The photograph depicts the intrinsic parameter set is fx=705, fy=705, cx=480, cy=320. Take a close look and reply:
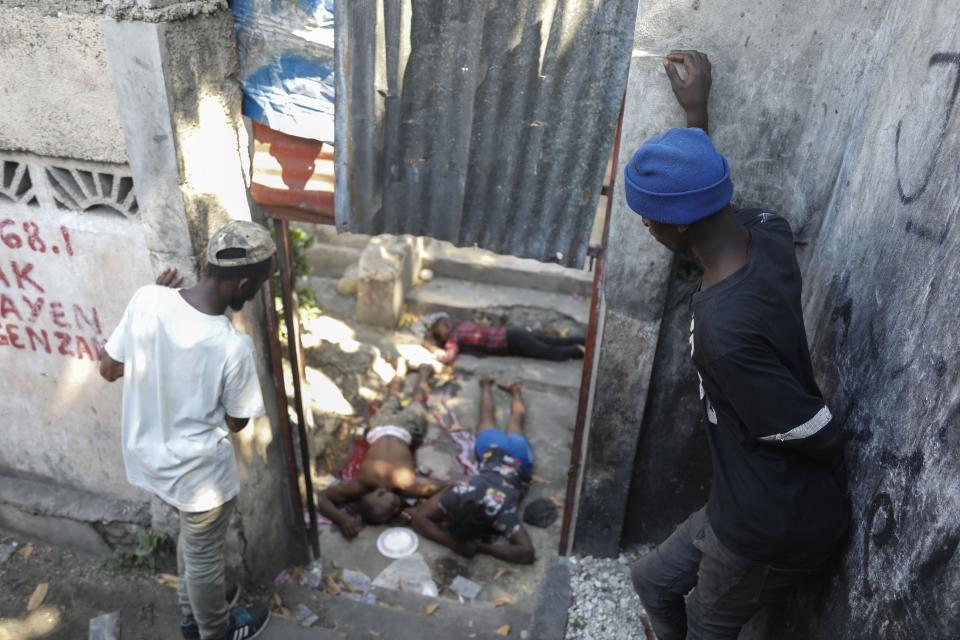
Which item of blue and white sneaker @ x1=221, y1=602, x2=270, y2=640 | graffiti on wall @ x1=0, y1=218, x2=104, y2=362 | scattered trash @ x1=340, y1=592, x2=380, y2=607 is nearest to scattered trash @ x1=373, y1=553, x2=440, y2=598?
scattered trash @ x1=340, y1=592, x2=380, y2=607

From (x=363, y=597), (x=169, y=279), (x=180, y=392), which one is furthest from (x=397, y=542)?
(x=169, y=279)

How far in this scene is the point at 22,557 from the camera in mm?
4344

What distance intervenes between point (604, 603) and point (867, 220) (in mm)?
2417

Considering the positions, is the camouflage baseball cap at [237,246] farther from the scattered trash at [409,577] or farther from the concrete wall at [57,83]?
the scattered trash at [409,577]

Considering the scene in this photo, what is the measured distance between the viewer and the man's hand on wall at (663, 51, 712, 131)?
2.83 meters

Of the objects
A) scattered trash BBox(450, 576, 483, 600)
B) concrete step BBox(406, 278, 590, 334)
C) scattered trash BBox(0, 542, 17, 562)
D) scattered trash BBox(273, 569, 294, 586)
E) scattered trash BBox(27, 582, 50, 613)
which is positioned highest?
scattered trash BBox(27, 582, 50, 613)

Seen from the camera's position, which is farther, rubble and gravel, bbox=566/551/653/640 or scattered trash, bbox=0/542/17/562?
scattered trash, bbox=0/542/17/562

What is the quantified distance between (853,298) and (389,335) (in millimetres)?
Result: 6280

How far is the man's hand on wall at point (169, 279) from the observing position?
329cm

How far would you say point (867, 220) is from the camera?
2.56 metres

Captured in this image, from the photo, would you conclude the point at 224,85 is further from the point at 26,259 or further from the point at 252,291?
the point at 26,259

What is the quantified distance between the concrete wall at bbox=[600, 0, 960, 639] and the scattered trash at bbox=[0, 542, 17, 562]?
401 cm

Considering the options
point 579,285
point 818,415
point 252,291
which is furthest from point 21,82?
point 579,285

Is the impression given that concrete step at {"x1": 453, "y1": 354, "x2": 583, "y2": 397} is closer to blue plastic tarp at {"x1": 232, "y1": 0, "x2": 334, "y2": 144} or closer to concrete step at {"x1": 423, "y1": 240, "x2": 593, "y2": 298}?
concrete step at {"x1": 423, "y1": 240, "x2": 593, "y2": 298}
